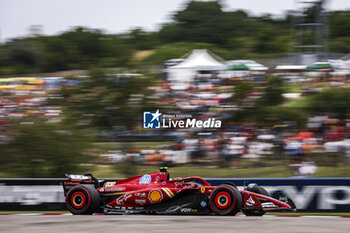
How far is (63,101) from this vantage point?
15.7 m

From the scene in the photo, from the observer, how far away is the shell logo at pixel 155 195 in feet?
31.3

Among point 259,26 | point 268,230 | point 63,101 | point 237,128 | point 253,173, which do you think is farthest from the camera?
point 259,26

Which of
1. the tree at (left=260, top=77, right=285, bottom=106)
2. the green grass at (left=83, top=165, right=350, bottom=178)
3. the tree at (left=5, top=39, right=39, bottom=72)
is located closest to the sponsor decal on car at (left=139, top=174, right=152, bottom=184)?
the green grass at (left=83, top=165, right=350, bottom=178)

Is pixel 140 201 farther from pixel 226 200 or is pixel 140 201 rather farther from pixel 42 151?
pixel 42 151

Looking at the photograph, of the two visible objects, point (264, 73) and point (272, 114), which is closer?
point (272, 114)

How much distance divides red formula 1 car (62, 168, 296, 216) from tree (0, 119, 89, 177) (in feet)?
13.5

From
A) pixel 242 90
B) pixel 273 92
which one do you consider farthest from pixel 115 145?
pixel 273 92

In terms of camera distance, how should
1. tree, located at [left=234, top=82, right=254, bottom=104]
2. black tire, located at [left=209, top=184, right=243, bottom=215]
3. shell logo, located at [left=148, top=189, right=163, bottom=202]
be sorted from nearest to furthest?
1. black tire, located at [left=209, top=184, right=243, bottom=215]
2. shell logo, located at [left=148, top=189, right=163, bottom=202]
3. tree, located at [left=234, top=82, right=254, bottom=104]

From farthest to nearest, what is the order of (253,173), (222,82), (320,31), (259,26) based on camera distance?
(259,26), (320,31), (222,82), (253,173)

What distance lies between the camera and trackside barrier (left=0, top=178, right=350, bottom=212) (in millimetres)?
10320

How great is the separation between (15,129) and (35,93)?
7.76 feet

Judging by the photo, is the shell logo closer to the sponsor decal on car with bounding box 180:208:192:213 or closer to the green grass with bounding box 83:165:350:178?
the sponsor decal on car with bounding box 180:208:192:213

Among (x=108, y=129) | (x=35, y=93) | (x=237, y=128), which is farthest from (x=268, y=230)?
(x=35, y=93)

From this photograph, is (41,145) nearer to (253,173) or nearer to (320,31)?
(253,173)
